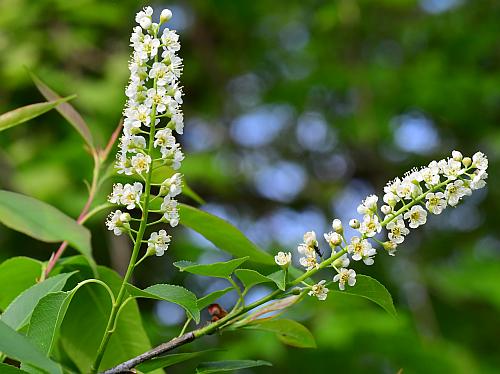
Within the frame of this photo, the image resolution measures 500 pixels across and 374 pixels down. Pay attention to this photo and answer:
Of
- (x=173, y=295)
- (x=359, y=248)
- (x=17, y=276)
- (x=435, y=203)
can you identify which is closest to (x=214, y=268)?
(x=173, y=295)

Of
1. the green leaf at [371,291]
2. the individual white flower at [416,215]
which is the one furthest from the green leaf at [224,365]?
the individual white flower at [416,215]

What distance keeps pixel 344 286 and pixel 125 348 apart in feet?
1.34

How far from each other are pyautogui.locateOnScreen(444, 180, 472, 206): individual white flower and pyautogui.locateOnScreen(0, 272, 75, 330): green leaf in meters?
0.45

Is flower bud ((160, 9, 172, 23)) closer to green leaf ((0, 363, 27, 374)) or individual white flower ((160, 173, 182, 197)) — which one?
individual white flower ((160, 173, 182, 197))

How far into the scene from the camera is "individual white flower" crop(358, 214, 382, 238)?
847 millimetres

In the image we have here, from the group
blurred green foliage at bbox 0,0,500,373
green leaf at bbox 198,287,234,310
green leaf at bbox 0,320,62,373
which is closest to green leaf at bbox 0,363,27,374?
green leaf at bbox 0,320,62,373

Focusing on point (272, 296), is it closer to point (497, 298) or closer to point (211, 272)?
point (211, 272)

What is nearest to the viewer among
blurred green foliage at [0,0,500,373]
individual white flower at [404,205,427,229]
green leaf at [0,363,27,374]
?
green leaf at [0,363,27,374]

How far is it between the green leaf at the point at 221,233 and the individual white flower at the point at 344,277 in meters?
0.24

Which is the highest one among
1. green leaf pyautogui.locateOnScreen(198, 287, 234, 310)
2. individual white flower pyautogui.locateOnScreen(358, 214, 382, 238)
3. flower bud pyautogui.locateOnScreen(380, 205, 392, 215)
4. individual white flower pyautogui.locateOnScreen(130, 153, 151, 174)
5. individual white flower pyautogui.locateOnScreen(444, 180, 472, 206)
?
individual white flower pyautogui.locateOnScreen(444, 180, 472, 206)

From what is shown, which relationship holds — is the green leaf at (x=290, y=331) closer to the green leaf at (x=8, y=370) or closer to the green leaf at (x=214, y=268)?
the green leaf at (x=214, y=268)

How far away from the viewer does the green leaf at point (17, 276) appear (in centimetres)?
110

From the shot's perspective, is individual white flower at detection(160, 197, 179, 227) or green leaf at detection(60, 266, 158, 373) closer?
individual white flower at detection(160, 197, 179, 227)

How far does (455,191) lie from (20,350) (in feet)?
1.65
